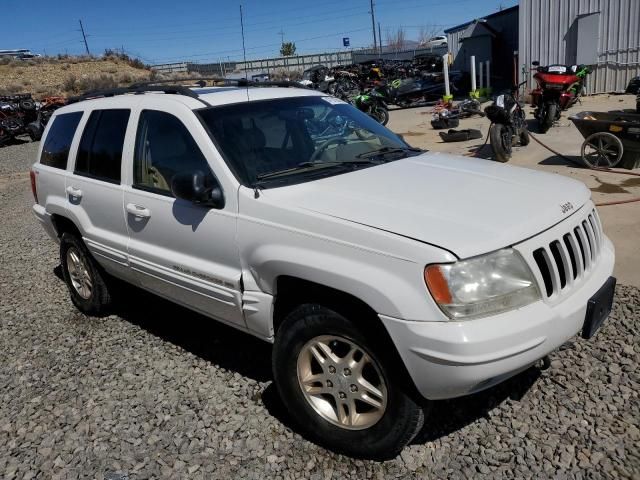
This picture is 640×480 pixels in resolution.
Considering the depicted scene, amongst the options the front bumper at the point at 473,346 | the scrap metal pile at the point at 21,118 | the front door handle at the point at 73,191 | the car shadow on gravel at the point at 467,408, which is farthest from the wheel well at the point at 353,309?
the scrap metal pile at the point at 21,118

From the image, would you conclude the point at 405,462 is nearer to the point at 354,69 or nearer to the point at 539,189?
the point at 539,189

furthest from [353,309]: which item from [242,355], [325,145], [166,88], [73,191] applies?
[73,191]

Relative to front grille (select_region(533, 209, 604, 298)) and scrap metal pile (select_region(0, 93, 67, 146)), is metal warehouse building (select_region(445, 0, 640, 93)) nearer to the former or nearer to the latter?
front grille (select_region(533, 209, 604, 298))

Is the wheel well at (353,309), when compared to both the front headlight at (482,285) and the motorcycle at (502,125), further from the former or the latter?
the motorcycle at (502,125)

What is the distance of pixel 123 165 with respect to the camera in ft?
12.5

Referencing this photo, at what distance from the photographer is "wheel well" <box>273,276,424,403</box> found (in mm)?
2471

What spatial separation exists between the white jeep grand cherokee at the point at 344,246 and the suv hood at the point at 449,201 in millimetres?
11

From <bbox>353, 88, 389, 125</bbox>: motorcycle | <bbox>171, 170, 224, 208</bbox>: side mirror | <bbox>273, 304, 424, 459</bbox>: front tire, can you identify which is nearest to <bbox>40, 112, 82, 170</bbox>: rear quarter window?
<bbox>171, 170, 224, 208</bbox>: side mirror

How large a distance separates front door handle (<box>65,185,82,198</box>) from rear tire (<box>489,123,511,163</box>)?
6456mm

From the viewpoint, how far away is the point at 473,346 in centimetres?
221

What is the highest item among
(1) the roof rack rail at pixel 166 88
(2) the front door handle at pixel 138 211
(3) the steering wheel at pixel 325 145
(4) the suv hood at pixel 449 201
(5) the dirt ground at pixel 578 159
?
(1) the roof rack rail at pixel 166 88

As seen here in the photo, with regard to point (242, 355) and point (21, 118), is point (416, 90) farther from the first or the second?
point (242, 355)

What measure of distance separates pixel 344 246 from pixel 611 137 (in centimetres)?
635

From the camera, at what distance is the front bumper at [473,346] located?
222 centimetres
